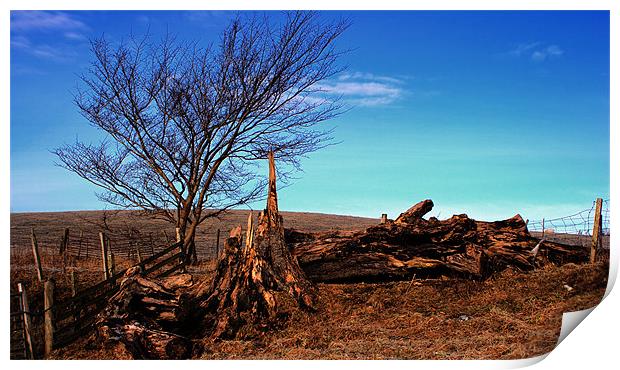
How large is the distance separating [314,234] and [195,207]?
523cm

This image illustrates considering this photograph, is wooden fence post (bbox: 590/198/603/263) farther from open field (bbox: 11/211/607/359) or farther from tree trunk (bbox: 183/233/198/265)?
tree trunk (bbox: 183/233/198/265)

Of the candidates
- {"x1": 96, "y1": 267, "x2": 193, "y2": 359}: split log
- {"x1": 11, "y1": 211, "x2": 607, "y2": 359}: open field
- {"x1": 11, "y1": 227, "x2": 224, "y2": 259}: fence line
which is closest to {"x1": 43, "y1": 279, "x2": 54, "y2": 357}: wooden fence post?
{"x1": 11, "y1": 211, "x2": 607, "y2": 359}: open field

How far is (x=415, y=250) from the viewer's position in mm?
10859

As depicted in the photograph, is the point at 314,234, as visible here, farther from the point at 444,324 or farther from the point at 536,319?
the point at 536,319

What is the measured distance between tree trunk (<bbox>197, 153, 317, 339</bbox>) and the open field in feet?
1.07

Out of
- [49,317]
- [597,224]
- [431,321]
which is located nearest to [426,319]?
[431,321]

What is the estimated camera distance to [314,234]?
11117 mm

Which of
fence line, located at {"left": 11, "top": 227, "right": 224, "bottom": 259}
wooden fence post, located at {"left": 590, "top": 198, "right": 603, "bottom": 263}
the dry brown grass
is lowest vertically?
the dry brown grass

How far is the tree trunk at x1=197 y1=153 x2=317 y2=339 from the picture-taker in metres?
8.51

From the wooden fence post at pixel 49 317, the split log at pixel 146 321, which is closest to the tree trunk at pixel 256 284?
the split log at pixel 146 321

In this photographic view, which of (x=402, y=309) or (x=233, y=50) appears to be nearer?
(x=402, y=309)

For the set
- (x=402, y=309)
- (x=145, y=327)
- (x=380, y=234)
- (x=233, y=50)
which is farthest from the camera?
(x=233, y=50)
